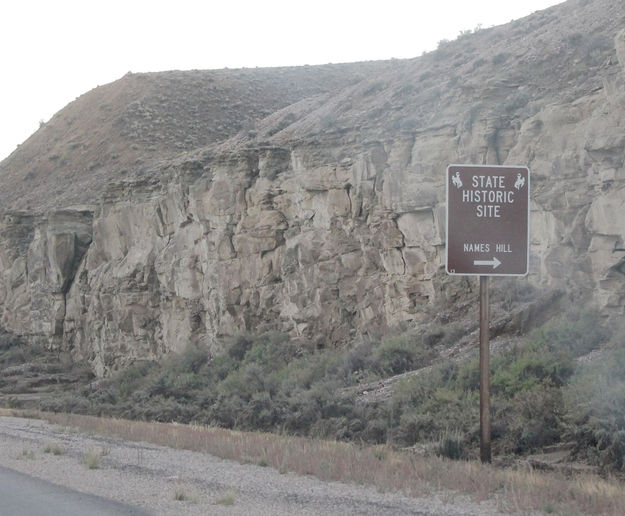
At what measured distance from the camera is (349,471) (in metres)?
9.82

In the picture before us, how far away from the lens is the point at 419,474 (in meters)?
9.48

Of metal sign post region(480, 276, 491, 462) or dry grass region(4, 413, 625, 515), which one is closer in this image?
dry grass region(4, 413, 625, 515)

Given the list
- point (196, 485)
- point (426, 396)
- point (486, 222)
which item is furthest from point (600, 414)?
point (196, 485)

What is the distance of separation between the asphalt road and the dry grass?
2678 mm

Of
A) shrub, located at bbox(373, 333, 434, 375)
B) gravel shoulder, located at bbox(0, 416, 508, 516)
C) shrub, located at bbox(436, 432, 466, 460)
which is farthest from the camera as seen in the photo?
shrub, located at bbox(373, 333, 434, 375)

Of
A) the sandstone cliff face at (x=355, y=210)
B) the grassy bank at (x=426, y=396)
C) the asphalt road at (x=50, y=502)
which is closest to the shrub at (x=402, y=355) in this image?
the grassy bank at (x=426, y=396)

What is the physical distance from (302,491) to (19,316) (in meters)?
37.8

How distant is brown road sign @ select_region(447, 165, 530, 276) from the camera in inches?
363

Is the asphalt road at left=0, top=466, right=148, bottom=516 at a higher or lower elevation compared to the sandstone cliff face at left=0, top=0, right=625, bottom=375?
lower

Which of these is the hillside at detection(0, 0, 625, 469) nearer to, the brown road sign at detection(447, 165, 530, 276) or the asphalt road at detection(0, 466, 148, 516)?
the brown road sign at detection(447, 165, 530, 276)

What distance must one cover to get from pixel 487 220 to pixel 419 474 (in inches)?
118

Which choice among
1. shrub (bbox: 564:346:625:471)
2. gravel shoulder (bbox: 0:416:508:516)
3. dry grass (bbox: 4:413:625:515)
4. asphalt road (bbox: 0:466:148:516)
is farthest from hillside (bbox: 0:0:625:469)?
asphalt road (bbox: 0:466:148:516)

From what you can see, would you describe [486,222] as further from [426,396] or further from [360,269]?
[360,269]

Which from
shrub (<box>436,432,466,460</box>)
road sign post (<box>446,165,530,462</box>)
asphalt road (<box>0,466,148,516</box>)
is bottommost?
shrub (<box>436,432,466,460</box>)
